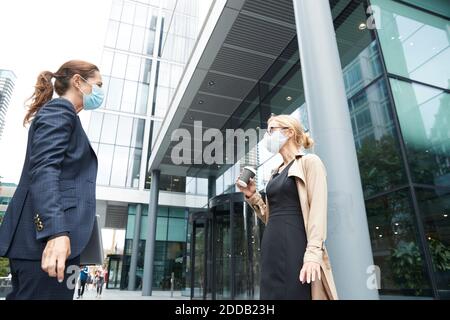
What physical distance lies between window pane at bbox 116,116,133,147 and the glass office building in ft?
46.0

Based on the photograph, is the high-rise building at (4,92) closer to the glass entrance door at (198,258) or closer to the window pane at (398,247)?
the window pane at (398,247)

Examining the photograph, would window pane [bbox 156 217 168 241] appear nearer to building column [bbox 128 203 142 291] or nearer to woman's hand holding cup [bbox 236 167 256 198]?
building column [bbox 128 203 142 291]

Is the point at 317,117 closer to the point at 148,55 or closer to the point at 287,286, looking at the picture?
the point at 287,286

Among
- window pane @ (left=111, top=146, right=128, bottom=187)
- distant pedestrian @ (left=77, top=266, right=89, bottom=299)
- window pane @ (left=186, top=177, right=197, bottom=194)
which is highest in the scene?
window pane @ (left=111, top=146, right=128, bottom=187)

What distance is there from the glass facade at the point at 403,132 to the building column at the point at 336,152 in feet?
5.85

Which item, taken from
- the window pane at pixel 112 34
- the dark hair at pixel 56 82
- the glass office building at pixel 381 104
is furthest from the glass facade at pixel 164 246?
the dark hair at pixel 56 82

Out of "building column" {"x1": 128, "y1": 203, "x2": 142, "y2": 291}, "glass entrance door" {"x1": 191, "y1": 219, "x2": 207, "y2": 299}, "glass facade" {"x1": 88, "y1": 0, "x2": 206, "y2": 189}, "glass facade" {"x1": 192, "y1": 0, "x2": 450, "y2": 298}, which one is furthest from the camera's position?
"glass facade" {"x1": 88, "y1": 0, "x2": 206, "y2": 189}

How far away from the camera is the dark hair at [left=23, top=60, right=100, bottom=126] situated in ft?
5.70

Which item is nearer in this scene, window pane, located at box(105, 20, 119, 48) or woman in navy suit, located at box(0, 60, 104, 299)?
woman in navy suit, located at box(0, 60, 104, 299)

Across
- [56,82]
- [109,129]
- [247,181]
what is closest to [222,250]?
[247,181]

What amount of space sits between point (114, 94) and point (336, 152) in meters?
22.8

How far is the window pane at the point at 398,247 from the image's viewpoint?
14.7 feet

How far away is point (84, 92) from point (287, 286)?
1676 millimetres

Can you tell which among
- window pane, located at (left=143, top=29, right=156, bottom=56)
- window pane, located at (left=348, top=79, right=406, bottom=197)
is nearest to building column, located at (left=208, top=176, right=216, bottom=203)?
window pane, located at (left=348, top=79, right=406, bottom=197)
